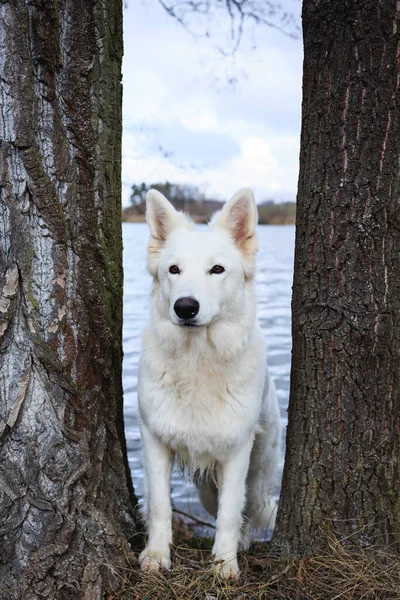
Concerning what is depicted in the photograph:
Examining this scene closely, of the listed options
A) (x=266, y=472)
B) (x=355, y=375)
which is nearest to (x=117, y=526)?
(x=266, y=472)

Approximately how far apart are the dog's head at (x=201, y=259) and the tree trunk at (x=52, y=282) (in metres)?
0.42

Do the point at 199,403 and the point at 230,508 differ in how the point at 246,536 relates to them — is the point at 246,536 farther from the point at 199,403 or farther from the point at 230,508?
the point at 199,403

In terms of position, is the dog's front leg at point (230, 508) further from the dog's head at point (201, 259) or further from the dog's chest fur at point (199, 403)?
the dog's head at point (201, 259)

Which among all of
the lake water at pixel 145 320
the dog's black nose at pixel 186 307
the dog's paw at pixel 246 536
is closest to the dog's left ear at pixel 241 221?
the lake water at pixel 145 320

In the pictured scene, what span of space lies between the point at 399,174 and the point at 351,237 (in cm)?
39

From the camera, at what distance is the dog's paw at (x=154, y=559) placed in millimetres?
3297

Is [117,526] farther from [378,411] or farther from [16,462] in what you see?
[378,411]

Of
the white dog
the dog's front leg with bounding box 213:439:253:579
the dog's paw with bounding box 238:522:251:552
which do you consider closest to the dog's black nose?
the white dog

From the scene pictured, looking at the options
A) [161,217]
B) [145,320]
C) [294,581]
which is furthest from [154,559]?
[145,320]

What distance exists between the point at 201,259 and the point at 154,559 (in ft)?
5.64

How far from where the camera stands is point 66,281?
2992mm

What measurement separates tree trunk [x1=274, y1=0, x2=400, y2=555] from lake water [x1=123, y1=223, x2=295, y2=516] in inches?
37.3

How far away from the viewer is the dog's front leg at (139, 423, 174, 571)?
3369 mm

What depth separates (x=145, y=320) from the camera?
10.9m
